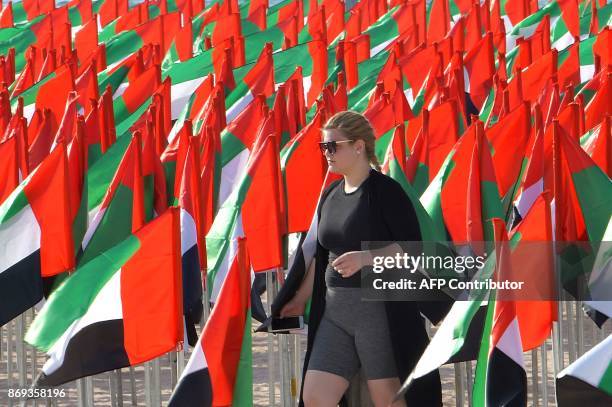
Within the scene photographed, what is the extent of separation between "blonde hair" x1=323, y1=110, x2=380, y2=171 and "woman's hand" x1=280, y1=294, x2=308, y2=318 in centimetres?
56

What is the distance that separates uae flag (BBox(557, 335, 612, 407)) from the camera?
15.6 ft

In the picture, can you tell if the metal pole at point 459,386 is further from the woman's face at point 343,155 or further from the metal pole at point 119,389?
the woman's face at point 343,155

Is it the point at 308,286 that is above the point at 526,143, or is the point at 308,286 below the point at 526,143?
below

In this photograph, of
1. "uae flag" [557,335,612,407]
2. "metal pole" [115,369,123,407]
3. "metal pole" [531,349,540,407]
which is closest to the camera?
"uae flag" [557,335,612,407]

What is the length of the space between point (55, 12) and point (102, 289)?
10890 mm

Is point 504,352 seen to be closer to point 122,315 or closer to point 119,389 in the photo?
point 122,315

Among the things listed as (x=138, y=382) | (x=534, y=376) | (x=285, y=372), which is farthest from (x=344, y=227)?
(x=138, y=382)

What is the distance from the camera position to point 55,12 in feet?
53.7

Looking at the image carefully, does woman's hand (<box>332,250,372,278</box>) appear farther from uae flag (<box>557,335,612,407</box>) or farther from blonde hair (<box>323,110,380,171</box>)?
uae flag (<box>557,335,612,407</box>)

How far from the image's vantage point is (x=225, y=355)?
5270 millimetres

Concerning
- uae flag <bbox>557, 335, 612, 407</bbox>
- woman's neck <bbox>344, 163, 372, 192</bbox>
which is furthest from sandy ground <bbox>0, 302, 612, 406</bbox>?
uae flag <bbox>557, 335, 612, 407</bbox>

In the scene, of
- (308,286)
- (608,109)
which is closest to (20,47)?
(608,109)

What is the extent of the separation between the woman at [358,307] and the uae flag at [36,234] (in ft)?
6.67

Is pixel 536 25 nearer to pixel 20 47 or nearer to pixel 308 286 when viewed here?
pixel 20 47
